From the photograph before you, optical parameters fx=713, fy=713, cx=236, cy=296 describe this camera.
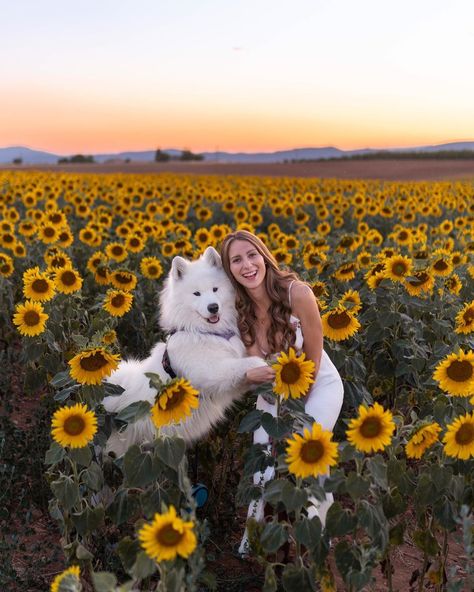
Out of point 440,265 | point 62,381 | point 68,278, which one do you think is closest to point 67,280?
point 68,278

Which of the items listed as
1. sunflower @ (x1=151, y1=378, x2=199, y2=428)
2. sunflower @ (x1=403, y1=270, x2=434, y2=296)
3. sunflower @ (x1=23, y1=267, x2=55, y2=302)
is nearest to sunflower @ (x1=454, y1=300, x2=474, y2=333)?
sunflower @ (x1=403, y1=270, x2=434, y2=296)

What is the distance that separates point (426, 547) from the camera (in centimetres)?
324

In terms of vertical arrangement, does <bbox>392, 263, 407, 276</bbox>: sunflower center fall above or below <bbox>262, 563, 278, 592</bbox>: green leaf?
above

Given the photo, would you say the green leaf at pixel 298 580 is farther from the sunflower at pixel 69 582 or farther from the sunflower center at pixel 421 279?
the sunflower center at pixel 421 279

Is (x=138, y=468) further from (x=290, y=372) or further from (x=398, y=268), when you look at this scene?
(x=398, y=268)

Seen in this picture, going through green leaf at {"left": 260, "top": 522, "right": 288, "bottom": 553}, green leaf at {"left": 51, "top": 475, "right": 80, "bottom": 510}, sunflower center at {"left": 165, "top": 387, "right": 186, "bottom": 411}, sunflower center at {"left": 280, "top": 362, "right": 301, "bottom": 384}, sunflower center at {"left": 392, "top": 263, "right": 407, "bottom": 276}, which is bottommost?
green leaf at {"left": 260, "top": 522, "right": 288, "bottom": 553}

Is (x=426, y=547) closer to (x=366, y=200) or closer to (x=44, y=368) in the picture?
(x=44, y=368)

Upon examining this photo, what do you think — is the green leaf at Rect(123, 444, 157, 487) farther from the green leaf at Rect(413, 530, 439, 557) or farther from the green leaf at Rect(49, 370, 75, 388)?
the green leaf at Rect(413, 530, 439, 557)

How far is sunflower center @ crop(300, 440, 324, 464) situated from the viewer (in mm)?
2785

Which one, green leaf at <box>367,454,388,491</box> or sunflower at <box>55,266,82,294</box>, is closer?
green leaf at <box>367,454,388,491</box>

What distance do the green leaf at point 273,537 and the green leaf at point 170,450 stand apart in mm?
460

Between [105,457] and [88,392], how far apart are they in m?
0.49

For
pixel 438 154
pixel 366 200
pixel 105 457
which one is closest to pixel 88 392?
pixel 105 457

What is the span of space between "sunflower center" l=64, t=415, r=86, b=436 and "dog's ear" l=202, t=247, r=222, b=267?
170cm
